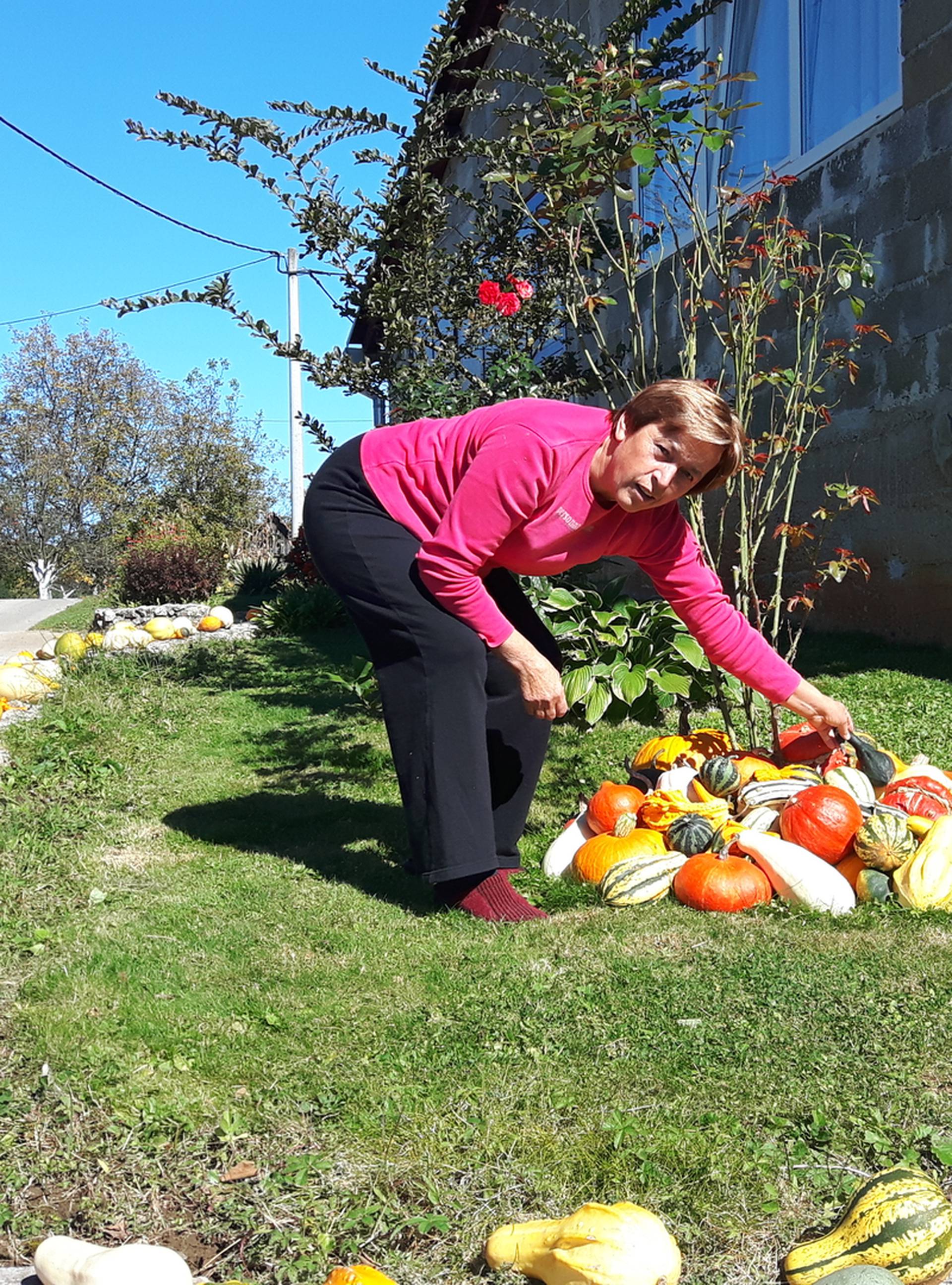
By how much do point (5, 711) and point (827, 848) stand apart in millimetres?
5387

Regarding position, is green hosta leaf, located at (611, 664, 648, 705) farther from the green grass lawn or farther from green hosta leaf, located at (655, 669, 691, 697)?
the green grass lawn

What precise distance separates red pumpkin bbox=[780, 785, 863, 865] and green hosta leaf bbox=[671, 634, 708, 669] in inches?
75.4

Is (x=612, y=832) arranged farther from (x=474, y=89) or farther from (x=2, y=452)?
(x=2, y=452)

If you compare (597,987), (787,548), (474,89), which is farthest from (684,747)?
(474,89)

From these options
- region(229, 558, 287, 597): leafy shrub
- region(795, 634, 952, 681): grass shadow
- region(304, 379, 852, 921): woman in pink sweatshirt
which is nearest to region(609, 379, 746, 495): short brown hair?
region(304, 379, 852, 921): woman in pink sweatshirt

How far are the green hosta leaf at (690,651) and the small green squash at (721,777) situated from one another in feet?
5.15

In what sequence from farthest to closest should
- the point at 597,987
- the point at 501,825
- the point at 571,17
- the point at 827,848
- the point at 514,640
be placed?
the point at 571,17 < the point at 501,825 < the point at 827,848 < the point at 514,640 < the point at 597,987

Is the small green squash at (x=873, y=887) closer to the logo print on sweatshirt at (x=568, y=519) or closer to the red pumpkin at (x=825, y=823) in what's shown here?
the red pumpkin at (x=825, y=823)

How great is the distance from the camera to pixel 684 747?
399 centimetres

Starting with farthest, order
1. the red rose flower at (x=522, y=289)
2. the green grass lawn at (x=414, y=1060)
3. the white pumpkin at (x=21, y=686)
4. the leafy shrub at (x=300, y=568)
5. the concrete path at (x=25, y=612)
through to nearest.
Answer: the concrete path at (x=25, y=612)
the leafy shrub at (x=300, y=568)
the white pumpkin at (x=21, y=686)
the red rose flower at (x=522, y=289)
the green grass lawn at (x=414, y=1060)

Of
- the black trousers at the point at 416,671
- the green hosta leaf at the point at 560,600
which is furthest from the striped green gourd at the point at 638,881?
the green hosta leaf at the point at 560,600

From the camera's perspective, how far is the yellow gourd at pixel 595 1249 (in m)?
1.67

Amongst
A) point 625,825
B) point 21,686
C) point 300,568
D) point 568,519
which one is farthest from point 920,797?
point 300,568

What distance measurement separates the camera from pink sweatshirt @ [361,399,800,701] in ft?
9.66
